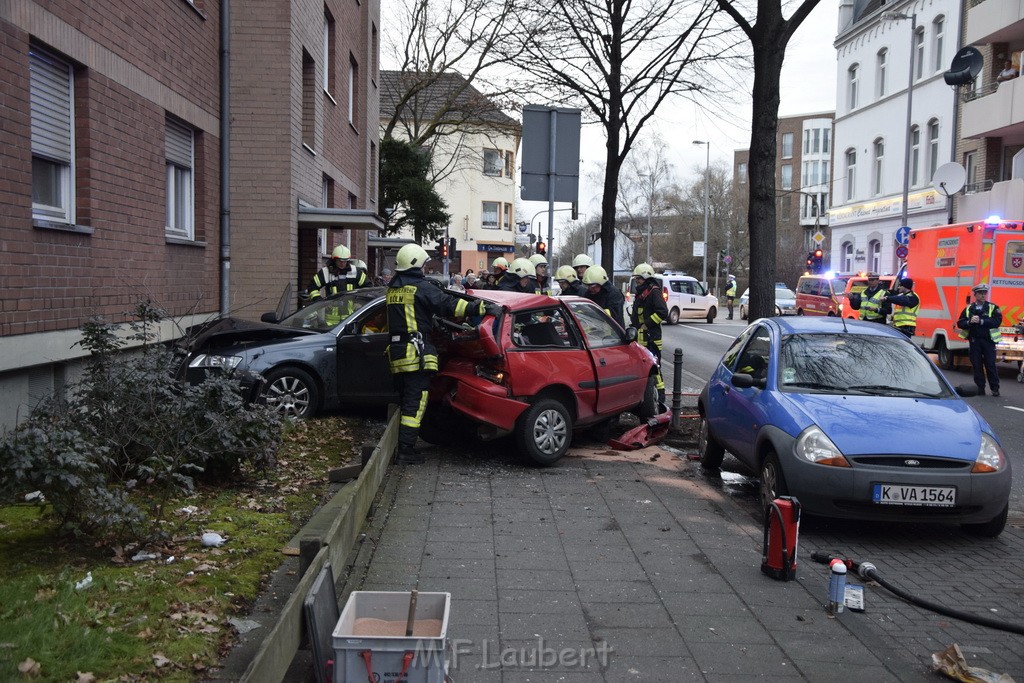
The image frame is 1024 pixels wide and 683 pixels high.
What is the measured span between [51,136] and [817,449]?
23.9ft

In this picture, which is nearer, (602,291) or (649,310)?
(649,310)

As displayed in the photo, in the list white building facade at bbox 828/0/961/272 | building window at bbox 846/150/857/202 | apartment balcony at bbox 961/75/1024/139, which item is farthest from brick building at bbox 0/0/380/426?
building window at bbox 846/150/857/202

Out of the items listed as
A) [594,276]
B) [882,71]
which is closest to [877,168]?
[882,71]

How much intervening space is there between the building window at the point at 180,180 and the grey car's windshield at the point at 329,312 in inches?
94.5

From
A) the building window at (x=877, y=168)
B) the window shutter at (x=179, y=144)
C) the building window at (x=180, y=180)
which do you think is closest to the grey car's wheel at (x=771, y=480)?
the building window at (x=180, y=180)

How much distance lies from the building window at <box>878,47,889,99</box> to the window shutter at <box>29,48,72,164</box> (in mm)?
37251

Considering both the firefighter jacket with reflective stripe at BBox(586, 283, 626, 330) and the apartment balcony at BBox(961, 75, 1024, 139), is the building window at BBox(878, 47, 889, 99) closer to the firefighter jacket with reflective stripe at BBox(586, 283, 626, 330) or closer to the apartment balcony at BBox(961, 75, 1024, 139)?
the apartment balcony at BBox(961, 75, 1024, 139)

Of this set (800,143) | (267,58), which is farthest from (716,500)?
(800,143)

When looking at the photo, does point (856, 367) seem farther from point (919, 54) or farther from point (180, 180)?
point (919, 54)

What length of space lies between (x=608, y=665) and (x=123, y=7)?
907cm

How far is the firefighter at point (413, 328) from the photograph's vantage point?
8492 millimetres

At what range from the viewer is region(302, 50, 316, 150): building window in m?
17.4

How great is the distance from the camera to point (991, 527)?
6.97m

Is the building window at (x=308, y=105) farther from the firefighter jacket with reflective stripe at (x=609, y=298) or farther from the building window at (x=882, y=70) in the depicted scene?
the building window at (x=882, y=70)
